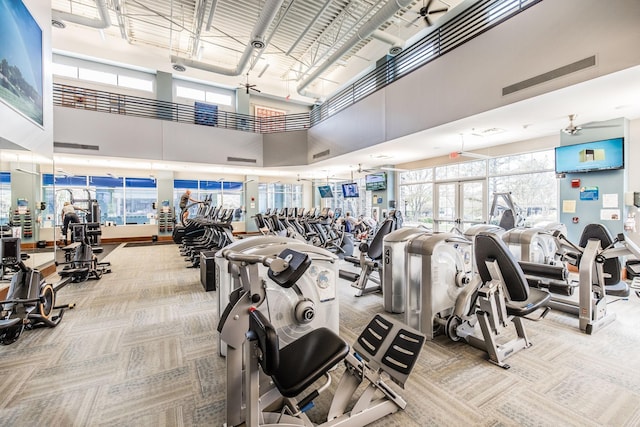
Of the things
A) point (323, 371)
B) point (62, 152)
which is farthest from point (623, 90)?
point (62, 152)

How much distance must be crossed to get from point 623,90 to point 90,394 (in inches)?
267

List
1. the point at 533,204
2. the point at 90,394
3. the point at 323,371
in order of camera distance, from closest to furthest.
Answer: the point at 323,371 < the point at 90,394 < the point at 533,204

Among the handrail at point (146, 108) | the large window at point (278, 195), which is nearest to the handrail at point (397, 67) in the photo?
the handrail at point (146, 108)

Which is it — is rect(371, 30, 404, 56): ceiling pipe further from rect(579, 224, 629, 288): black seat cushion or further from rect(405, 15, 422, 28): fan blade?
rect(579, 224, 629, 288): black seat cushion

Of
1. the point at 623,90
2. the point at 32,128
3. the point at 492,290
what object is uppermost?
the point at 623,90

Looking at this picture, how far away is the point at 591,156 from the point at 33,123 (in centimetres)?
938

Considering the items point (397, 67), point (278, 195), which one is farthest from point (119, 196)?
point (397, 67)

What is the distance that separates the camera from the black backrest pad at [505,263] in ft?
7.88

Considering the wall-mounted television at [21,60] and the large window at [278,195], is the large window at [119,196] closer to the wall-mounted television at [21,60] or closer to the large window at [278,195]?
the large window at [278,195]

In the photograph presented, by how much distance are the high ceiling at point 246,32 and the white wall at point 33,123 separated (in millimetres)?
2238

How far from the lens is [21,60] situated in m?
3.79

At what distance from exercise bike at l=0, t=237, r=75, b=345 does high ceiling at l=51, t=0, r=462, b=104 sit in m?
5.46

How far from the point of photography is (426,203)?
31.1ft

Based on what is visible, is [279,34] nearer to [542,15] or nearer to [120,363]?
[542,15]
